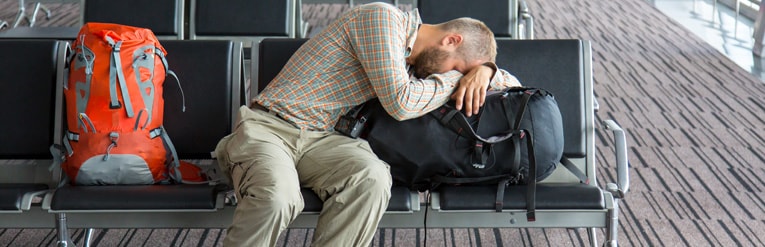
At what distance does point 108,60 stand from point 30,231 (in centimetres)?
82

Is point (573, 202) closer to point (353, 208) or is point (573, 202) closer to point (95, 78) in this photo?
point (353, 208)

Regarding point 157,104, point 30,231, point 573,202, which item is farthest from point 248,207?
point 30,231

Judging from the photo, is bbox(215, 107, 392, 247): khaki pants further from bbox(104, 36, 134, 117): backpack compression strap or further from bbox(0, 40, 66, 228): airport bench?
bbox(0, 40, 66, 228): airport bench

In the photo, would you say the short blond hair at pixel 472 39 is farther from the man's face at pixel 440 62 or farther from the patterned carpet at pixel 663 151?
the patterned carpet at pixel 663 151

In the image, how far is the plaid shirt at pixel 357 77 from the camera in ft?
7.52

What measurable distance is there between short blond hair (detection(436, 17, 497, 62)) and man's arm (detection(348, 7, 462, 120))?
0.17 m

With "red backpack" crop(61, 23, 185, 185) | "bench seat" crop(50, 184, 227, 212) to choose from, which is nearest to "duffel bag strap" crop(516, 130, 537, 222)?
"bench seat" crop(50, 184, 227, 212)

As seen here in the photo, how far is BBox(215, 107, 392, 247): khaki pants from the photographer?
7.01ft

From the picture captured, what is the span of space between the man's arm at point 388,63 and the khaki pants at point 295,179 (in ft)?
0.57

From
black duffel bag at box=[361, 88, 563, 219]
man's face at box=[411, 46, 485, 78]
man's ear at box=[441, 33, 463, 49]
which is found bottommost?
black duffel bag at box=[361, 88, 563, 219]

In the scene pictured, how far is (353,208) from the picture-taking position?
220 cm

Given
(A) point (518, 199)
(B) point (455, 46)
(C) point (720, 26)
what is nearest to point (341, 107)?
(B) point (455, 46)

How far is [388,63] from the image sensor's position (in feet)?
7.48

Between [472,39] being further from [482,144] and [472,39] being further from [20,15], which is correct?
[20,15]
